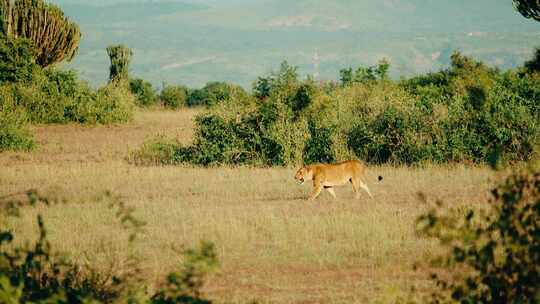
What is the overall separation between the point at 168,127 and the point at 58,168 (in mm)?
16275

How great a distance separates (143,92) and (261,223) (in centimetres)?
4074

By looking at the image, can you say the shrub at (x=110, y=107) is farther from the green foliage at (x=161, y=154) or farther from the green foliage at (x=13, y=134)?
the green foliage at (x=161, y=154)

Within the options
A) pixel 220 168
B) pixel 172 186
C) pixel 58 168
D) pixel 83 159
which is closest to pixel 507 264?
pixel 172 186

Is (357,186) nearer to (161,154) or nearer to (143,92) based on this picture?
(161,154)

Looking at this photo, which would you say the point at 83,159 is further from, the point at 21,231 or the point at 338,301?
the point at 338,301

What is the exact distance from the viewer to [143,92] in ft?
176

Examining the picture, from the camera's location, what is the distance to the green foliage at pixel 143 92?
53009mm

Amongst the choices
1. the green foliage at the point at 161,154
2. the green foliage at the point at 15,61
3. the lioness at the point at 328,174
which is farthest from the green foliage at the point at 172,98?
the lioness at the point at 328,174

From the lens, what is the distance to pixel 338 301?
9336mm

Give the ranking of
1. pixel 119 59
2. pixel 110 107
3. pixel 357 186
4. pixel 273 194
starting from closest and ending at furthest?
pixel 357 186 → pixel 273 194 → pixel 110 107 → pixel 119 59

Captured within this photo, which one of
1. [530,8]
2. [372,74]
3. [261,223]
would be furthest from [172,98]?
[261,223]

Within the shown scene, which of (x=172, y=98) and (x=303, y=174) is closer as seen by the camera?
(x=303, y=174)

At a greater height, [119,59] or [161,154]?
[161,154]

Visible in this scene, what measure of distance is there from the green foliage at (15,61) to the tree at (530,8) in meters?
19.7
